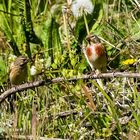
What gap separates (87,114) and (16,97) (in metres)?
0.96

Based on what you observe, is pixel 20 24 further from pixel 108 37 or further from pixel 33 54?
pixel 108 37

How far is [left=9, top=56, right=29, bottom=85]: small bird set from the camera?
509 cm

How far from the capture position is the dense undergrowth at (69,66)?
4148 millimetres

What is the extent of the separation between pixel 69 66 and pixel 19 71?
424 mm

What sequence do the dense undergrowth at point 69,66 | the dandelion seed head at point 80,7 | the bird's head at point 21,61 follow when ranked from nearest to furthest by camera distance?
the dense undergrowth at point 69,66 → the bird's head at point 21,61 → the dandelion seed head at point 80,7

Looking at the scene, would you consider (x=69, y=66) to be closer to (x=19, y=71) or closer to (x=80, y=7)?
(x=19, y=71)

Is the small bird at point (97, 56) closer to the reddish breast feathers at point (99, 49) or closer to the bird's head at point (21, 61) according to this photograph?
the reddish breast feathers at point (99, 49)

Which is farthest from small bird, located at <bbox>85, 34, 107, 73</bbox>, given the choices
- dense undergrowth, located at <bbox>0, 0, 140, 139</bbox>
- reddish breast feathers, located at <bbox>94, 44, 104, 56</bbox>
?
dense undergrowth, located at <bbox>0, 0, 140, 139</bbox>

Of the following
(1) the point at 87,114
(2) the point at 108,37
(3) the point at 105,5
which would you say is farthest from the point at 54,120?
(3) the point at 105,5

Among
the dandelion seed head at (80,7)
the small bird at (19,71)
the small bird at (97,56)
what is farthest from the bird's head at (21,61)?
the dandelion seed head at (80,7)

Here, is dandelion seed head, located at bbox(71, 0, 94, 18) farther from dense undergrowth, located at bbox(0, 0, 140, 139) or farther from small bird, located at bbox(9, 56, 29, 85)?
small bird, located at bbox(9, 56, 29, 85)

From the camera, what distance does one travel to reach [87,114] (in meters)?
4.24

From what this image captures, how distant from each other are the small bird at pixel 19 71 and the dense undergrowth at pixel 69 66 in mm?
118

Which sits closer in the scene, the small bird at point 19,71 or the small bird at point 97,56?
the small bird at point 97,56
